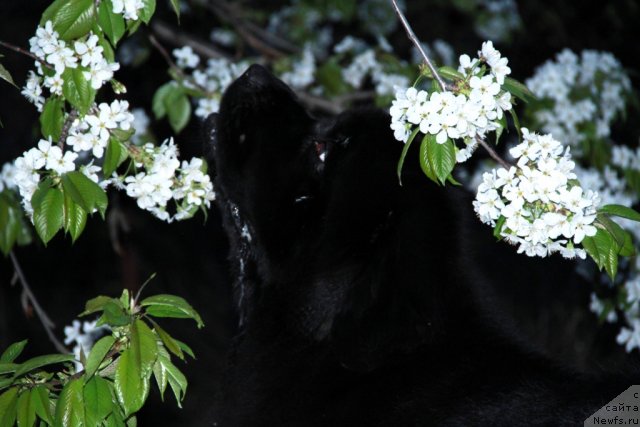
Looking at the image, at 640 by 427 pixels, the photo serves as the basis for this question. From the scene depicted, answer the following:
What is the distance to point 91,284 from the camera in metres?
6.73

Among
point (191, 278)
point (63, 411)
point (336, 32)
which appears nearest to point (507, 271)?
point (191, 278)

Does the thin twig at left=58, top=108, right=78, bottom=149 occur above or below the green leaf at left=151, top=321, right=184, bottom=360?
above

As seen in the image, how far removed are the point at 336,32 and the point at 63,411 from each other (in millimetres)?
5964

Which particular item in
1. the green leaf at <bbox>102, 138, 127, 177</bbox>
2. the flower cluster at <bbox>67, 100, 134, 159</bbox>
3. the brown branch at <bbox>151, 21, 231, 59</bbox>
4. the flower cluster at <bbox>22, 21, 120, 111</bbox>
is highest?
the brown branch at <bbox>151, 21, 231, 59</bbox>

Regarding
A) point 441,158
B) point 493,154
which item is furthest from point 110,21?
point 493,154

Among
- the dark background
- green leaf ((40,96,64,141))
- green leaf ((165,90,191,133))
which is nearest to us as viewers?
green leaf ((40,96,64,141))

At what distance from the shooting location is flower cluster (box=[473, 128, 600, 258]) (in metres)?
1.98

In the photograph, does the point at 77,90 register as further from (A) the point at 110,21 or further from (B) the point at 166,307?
(B) the point at 166,307

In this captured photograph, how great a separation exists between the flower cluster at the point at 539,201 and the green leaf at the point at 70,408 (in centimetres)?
106

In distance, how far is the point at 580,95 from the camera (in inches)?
169

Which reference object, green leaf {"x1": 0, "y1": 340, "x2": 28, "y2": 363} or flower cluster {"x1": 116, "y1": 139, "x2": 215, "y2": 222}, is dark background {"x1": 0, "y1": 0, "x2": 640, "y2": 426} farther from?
green leaf {"x1": 0, "y1": 340, "x2": 28, "y2": 363}

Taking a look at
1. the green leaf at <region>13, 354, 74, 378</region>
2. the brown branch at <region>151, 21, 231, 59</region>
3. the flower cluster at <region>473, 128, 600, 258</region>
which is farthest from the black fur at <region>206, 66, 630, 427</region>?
the brown branch at <region>151, 21, 231, 59</region>

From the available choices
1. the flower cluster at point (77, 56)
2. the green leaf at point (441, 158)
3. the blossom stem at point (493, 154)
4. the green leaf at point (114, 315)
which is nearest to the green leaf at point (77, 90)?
the flower cluster at point (77, 56)

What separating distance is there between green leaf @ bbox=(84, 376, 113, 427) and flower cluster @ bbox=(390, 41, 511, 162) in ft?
3.10
